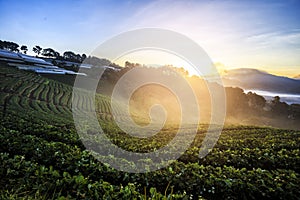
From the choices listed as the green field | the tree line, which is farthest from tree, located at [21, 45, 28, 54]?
the green field

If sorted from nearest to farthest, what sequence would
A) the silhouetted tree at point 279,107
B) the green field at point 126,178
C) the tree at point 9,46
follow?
the green field at point 126,178
the silhouetted tree at point 279,107
the tree at point 9,46

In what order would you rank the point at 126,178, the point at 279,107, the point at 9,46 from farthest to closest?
the point at 9,46, the point at 279,107, the point at 126,178

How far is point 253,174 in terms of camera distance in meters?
7.20

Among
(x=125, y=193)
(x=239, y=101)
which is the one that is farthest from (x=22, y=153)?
(x=239, y=101)

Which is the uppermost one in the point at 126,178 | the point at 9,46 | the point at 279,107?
the point at 9,46

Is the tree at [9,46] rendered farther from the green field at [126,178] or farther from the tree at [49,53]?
the green field at [126,178]

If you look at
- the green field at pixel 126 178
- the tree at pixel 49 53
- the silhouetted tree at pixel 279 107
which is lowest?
the green field at pixel 126 178

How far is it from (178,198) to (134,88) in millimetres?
58306

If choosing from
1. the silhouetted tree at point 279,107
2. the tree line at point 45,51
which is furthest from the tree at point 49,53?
the silhouetted tree at point 279,107

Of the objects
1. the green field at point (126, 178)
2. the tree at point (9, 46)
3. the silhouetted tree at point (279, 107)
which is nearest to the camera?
the green field at point (126, 178)

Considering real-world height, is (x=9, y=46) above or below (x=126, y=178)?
above

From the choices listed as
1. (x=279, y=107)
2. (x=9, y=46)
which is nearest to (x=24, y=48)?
(x=9, y=46)

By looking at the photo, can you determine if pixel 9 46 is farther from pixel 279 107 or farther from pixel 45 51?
pixel 279 107

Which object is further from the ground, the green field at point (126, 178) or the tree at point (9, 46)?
the tree at point (9, 46)
